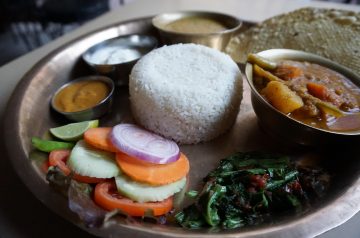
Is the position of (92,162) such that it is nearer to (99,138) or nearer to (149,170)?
(99,138)

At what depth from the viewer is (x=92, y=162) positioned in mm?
1596

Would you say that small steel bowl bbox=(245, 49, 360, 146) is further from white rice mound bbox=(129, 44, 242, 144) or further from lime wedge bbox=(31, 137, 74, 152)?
lime wedge bbox=(31, 137, 74, 152)

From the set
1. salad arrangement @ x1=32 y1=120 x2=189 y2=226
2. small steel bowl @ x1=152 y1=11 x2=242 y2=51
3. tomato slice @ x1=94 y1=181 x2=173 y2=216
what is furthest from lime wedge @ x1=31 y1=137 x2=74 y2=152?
small steel bowl @ x1=152 y1=11 x2=242 y2=51

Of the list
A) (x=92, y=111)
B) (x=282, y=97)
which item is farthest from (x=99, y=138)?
(x=282, y=97)

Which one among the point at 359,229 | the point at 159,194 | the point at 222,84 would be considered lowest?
the point at 359,229

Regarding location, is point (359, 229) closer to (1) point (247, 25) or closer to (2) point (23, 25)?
(1) point (247, 25)

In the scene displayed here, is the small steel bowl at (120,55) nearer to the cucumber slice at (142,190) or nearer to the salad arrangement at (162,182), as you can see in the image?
the salad arrangement at (162,182)

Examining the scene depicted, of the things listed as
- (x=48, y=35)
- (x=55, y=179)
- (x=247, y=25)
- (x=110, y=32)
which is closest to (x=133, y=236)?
(x=55, y=179)

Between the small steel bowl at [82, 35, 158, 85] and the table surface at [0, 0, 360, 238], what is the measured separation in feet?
1.83

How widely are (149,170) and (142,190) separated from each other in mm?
104

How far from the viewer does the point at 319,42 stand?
2371 millimetres

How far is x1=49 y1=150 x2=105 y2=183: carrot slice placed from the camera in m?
1.57

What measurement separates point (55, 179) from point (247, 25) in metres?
2.12

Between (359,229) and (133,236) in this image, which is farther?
(359,229)
